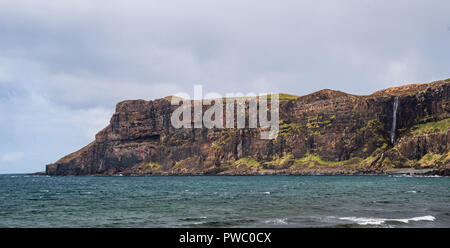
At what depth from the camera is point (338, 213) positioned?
37.8m

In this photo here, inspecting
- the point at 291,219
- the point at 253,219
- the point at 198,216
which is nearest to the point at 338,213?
the point at 291,219
